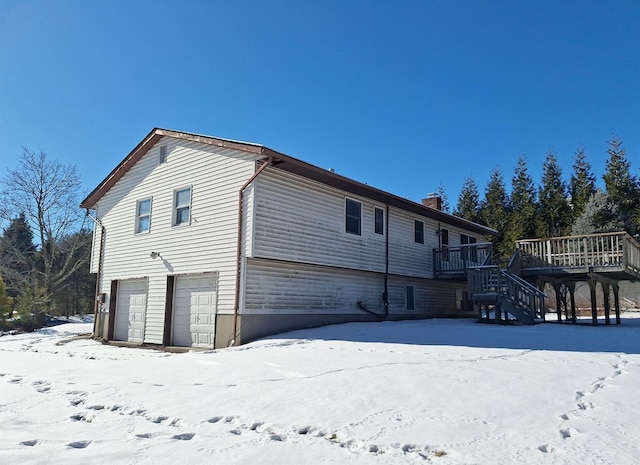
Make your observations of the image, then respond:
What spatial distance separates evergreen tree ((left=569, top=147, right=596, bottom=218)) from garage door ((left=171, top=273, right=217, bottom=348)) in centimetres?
3472

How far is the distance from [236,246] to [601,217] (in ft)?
106

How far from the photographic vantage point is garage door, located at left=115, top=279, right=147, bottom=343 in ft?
53.2

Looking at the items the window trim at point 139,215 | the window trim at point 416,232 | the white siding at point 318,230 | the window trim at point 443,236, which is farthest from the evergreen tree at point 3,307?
the window trim at point 443,236

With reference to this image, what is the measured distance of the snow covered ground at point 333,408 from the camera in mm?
4156

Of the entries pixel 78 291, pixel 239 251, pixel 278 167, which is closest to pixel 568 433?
pixel 239 251

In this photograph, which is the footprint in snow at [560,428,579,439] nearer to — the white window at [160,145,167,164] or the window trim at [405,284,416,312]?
the white window at [160,145,167,164]

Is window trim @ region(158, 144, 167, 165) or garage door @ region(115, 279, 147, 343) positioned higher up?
window trim @ region(158, 144, 167, 165)

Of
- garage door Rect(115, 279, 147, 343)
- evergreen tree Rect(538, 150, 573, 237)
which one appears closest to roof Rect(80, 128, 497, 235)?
garage door Rect(115, 279, 147, 343)

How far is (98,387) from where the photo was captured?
278 inches

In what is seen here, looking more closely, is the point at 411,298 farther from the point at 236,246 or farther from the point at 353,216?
the point at 236,246

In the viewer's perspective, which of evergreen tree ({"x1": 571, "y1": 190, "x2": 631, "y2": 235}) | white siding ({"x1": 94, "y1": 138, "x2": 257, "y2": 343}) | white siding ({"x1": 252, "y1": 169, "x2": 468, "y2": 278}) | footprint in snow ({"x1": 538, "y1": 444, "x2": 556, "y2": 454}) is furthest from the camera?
evergreen tree ({"x1": 571, "y1": 190, "x2": 631, "y2": 235})

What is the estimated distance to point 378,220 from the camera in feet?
58.3

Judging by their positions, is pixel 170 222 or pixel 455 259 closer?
pixel 170 222

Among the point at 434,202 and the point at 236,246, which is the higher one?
the point at 434,202
